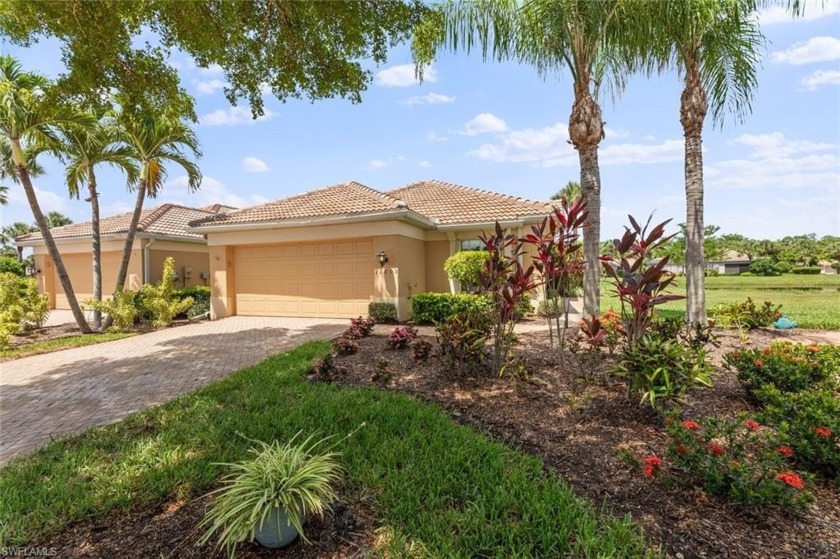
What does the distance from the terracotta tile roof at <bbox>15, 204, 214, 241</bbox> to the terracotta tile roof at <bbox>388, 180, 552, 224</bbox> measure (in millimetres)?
10038

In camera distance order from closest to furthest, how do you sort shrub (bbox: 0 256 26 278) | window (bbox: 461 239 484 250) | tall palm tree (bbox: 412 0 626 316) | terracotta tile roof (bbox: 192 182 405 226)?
tall palm tree (bbox: 412 0 626 316), terracotta tile roof (bbox: 192 182 405 226), window (bbox: 461 239 484 250), shrub (bbox: 0 256 26 278)

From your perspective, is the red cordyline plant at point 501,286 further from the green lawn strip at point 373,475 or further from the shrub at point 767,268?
the shrub at point 767,268

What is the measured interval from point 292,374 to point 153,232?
14086 mm

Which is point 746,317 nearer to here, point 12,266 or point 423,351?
point 423,351

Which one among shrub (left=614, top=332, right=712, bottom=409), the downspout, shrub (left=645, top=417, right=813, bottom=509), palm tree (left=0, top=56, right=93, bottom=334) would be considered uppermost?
palm tree (left=0, top=56, right=93, bottom=334)

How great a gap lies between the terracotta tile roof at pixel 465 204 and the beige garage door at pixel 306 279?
12.0 feet

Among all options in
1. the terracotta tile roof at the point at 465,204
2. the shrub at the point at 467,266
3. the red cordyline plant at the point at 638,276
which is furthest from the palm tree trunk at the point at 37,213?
the red cordyline plant at the point at 638,276

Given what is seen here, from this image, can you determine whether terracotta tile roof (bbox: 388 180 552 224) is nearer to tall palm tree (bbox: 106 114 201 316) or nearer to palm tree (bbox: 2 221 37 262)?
tall palm tree (bbox: 106 114 201 316)

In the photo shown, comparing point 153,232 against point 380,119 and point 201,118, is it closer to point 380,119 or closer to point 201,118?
point 201,118

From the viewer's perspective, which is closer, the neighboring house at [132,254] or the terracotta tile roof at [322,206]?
the terracotta tile roof at [322,206]

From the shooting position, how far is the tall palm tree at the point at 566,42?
810 centimetres

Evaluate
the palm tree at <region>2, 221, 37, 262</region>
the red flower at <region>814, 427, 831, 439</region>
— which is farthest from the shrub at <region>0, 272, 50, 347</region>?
the palm tree at <region>2, 221, 37, 262</region>

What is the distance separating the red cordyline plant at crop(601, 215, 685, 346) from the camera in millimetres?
4301

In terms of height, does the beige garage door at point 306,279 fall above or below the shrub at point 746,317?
above
